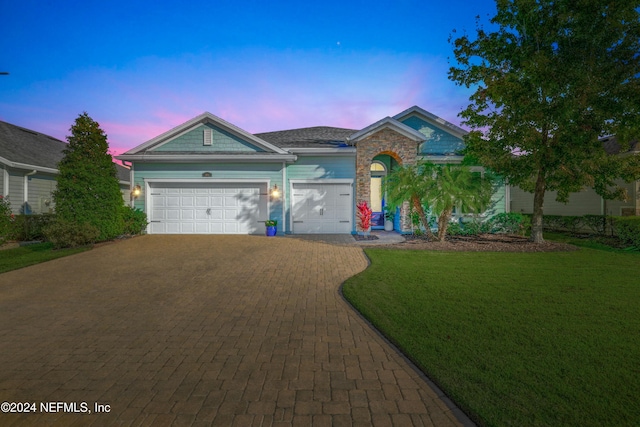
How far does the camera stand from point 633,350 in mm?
3344

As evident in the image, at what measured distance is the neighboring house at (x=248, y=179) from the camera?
1392 cm

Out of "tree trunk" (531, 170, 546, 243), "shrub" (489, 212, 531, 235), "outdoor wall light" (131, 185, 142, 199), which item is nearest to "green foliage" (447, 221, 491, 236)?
"shrub" (489, 212, 531, 235)

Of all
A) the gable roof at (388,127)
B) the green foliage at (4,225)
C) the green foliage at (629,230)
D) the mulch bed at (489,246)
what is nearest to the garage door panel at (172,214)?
the green foliage at (4,225)

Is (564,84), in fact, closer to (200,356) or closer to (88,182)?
(200,356)

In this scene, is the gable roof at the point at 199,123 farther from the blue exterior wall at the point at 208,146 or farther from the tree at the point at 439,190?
the tree at the point at 439,190

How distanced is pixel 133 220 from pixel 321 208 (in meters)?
8.09

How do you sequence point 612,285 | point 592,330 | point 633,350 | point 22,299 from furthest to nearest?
point 612,285
point 22,299
point 592,330
point 633,350

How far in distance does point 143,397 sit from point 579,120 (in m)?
13.2

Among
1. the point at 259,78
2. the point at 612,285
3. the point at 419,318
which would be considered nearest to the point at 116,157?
the point at 259,78

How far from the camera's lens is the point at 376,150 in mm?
13969

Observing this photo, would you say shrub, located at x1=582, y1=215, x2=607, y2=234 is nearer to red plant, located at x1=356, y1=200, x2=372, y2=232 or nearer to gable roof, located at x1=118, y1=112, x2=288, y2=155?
red plant, located at x1=356, y1=200, x2=372, y2=232

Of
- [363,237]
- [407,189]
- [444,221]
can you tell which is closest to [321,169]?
[363,237]

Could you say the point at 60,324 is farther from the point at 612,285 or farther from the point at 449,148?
the point at 449,148

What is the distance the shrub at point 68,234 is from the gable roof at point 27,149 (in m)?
4.63
